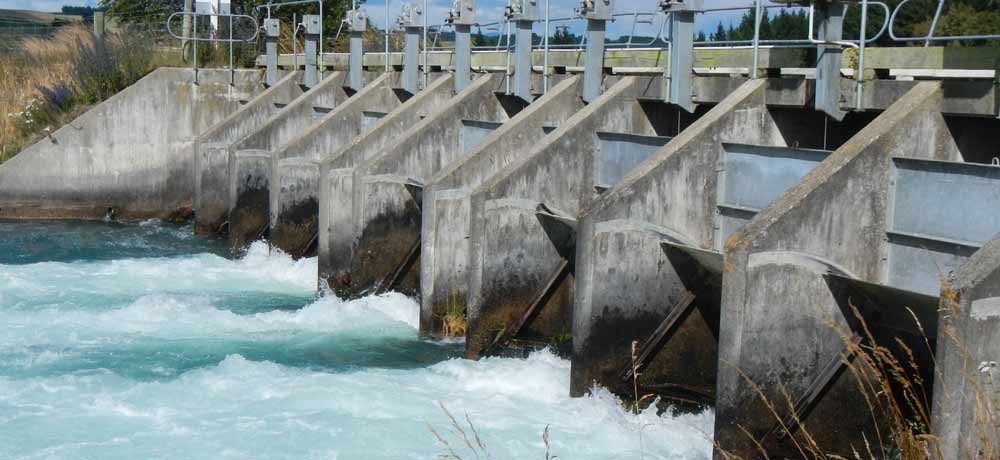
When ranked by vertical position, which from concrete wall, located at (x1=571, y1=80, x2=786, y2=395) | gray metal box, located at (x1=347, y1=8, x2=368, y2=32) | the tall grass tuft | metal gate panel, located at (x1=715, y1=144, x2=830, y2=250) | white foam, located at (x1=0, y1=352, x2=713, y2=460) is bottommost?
white foam, located at (x1=0, y1=352, x2=713, y2=460)

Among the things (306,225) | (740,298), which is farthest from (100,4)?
(740,298)

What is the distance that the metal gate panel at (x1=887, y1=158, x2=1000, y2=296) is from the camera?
8.05 m

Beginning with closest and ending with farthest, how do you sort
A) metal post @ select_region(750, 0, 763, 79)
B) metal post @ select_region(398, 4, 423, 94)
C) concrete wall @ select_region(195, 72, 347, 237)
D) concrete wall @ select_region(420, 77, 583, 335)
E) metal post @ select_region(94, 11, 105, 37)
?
metal post @ select_region(750, 0, 763, 79) → concrete wall @ select_region(420, 77, 583, 335) → metal post @ select_region(398, 4, 423, 94) → concrete wall @ select_region(195, 72, 347, 237) → metal post @ select_region(94, 11, 105, 37)

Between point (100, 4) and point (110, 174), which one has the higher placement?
point (100, 4)

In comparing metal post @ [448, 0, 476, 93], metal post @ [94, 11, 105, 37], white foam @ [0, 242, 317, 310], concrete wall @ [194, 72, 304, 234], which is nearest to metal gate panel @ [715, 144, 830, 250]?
metal post @ [448, 0, 476, 93]

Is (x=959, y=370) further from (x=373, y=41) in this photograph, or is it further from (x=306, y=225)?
(x=373, y=41)

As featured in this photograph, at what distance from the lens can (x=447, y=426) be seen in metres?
8.88

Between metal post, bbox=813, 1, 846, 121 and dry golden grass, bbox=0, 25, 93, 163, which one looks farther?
dry golden grass, bbox=0, 25, 93, 163

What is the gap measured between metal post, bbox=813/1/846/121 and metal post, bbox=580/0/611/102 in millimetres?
3144

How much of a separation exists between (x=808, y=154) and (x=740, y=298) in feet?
7.52

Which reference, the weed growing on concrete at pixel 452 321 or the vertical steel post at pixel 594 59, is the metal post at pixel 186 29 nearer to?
the vertical steel post at pixel 594 59

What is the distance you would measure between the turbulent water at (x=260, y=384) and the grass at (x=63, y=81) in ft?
20.2

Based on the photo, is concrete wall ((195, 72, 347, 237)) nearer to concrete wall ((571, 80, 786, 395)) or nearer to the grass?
the grass

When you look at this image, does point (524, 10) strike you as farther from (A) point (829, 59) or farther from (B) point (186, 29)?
(B) point (186, 29)
